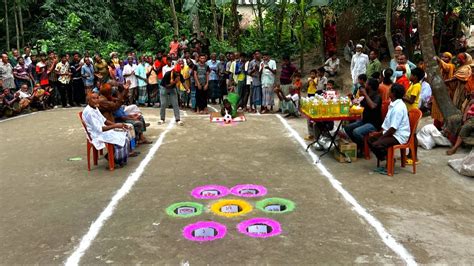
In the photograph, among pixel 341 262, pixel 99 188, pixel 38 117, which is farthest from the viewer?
pixel 38 117

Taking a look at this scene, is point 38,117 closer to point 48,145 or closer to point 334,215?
point 48,145

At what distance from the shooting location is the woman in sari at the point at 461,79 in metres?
9.34

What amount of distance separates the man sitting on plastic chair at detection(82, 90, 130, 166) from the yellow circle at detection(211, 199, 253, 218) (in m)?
2.44

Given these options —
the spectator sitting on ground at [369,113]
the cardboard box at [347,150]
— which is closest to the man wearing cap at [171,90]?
the cardboard box at [347,150]

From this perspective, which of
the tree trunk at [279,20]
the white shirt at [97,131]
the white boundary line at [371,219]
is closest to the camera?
the white boundary line at [371,219]

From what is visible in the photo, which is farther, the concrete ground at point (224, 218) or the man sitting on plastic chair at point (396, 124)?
the man sitting on plastic chair at point (396, 124)

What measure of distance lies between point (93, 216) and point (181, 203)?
1119 mm

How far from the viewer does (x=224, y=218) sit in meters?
5.48

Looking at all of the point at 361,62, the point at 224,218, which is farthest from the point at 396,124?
the point at 361,62

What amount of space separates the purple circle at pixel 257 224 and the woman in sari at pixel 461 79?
6.03m

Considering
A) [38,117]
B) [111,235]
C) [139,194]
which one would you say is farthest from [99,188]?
[38,117]

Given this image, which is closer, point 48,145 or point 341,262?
point 341,262

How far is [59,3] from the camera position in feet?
69.0

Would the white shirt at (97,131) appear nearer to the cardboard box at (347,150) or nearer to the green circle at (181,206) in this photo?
the green circle at (181,206)
